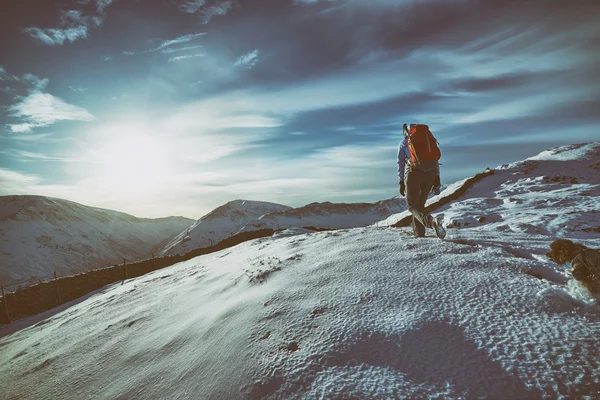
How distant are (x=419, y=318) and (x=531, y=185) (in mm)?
20161

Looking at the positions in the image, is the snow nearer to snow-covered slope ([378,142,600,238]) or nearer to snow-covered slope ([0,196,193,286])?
snow-covered slope ([378,142,600,238])

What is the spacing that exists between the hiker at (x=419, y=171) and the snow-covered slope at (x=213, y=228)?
420 ft

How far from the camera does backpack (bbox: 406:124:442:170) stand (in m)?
4.45

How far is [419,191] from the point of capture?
194 inches

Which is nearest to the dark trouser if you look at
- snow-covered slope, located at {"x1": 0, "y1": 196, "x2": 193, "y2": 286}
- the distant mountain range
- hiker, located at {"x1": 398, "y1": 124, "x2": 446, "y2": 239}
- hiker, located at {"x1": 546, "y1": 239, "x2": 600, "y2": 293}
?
hiker, located at {"x1": 398, "y1": 124, "x2": 446, "y2": 239}

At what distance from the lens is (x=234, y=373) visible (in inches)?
80.0

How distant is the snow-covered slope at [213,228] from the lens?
136 m

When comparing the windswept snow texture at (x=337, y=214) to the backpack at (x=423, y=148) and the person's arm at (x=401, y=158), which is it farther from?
the backpack at (x=423, y=148)

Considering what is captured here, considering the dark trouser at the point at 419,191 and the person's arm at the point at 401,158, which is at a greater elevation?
the person's arm at the point at 401,158

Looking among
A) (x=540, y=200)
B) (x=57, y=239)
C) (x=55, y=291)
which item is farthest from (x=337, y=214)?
(x=57, y=239)

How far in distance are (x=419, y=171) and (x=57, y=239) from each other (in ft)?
572

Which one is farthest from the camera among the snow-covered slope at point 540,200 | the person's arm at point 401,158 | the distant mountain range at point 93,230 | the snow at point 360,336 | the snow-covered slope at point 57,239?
the distant mountain range at point 93,230

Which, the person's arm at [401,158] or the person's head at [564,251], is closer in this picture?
the person's head at [564,251]

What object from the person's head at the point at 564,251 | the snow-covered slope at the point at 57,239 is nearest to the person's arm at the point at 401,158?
the person's head at the point at 564,251
